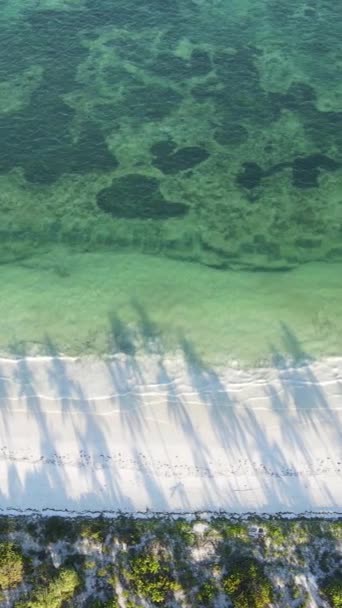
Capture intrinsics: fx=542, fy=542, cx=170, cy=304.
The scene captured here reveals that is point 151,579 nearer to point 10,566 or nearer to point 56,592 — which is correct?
point 56,592

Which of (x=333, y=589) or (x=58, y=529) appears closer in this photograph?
(x=333, y=589)

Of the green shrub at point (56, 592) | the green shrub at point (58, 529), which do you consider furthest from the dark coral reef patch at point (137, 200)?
the green shrub at point (56, 592)

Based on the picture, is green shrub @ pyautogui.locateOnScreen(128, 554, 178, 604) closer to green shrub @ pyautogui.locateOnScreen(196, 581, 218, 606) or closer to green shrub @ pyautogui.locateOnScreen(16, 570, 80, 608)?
green shrub @ pyautogui.locateOnScreen(196, 581, 218, 606)

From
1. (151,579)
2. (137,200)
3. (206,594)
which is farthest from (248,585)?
(137,200)

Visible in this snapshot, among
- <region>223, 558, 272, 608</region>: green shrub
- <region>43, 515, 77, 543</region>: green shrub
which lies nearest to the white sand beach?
<region>43, 515, 77, 543</region>: green shrub

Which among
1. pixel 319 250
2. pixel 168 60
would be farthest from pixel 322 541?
pixel 168 60

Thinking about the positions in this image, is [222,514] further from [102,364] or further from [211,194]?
[211,194]
